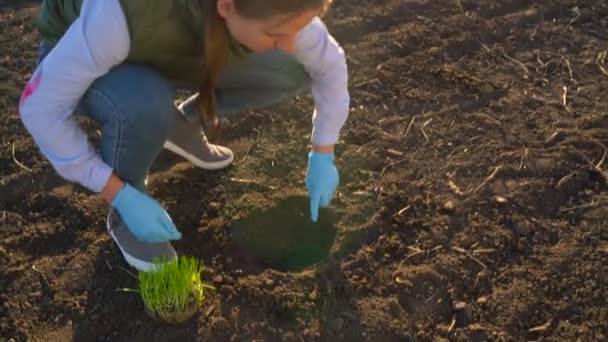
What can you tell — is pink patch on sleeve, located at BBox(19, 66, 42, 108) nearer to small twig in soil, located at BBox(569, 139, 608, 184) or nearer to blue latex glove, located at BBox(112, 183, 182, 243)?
blue latex glove, located at BBox(112, 183, 182, 243)

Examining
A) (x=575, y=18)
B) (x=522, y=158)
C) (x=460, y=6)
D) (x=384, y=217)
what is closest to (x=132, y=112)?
(x=384, y=217)

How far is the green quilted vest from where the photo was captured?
1.79m

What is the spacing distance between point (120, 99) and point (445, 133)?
→ 1268 mm

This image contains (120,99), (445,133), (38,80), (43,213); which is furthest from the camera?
(445,133)

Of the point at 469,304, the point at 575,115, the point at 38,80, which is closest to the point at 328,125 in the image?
the point at 469,304

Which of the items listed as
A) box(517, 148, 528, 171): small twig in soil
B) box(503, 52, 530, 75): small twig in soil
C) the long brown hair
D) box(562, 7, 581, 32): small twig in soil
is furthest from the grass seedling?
box(562, 7, 581, 32): small twig in soil

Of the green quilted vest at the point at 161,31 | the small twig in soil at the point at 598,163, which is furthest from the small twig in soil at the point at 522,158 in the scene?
the green quilted vest at the point at 161,31

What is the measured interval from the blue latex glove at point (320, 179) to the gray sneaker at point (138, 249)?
0.44 metres

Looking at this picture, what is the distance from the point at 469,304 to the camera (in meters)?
2.11

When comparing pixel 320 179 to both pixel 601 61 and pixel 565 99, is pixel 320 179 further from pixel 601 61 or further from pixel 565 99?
pixel 601 61

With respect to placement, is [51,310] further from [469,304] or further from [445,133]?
[445,133]

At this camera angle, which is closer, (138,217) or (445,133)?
(138,217)

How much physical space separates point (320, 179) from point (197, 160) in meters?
0.51

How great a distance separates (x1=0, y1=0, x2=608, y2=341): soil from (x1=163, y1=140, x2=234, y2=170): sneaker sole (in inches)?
1.9
